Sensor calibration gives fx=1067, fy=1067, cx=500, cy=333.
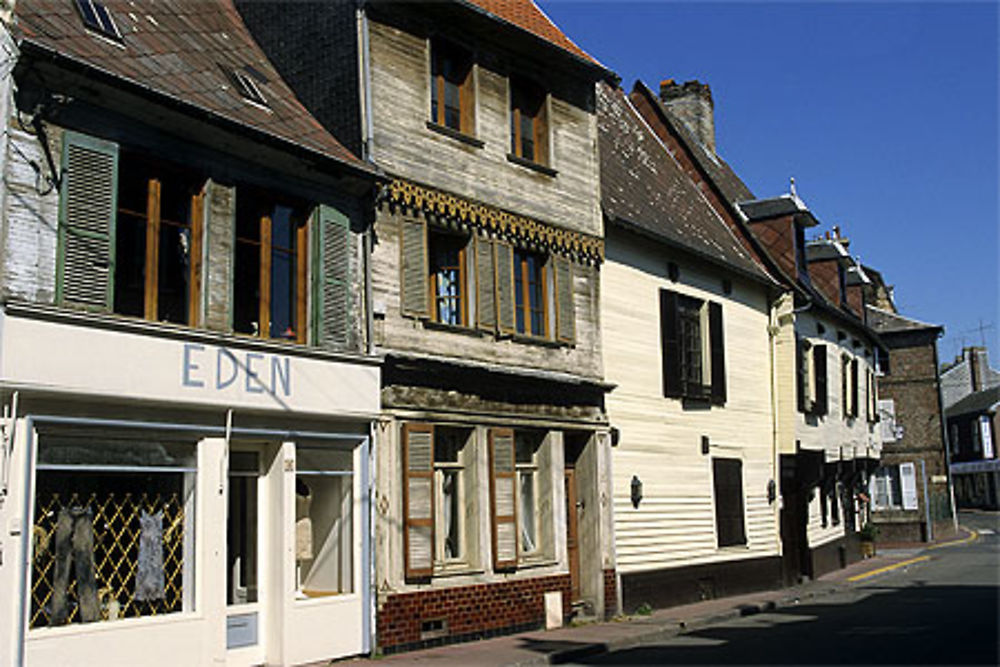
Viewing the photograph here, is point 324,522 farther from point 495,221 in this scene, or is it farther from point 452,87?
point 452,87

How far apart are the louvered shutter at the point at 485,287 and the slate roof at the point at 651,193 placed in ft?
10.9

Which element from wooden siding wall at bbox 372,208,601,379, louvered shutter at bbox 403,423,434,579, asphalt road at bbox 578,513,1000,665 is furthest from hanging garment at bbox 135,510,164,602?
asphalt road at bbox 578,513,1000,665

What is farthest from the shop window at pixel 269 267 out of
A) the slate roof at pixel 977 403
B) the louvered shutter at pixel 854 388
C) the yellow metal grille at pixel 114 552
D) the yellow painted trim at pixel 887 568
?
the slate roof at pixel 977 403

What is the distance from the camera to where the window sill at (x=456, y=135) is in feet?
47.9

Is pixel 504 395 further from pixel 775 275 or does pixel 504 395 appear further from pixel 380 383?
pixel 775 275

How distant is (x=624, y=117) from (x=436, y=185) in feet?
35.2

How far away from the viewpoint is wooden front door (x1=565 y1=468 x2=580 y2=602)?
54.7 ft

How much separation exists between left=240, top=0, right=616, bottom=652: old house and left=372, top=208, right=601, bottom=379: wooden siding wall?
3cm

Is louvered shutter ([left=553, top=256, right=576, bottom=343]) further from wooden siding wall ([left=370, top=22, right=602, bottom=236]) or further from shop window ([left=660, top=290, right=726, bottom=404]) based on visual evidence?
shop window ([left=660, top=290, right=726, bottom=404])

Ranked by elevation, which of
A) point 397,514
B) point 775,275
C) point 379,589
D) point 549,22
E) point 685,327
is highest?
point 549,22

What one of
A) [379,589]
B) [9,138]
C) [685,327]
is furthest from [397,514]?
[685,327]

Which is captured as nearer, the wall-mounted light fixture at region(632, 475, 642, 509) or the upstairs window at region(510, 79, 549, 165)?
the upstairs window at region(510, 79, 549, 165)

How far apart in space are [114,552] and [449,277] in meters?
6.24

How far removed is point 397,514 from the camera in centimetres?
1328
